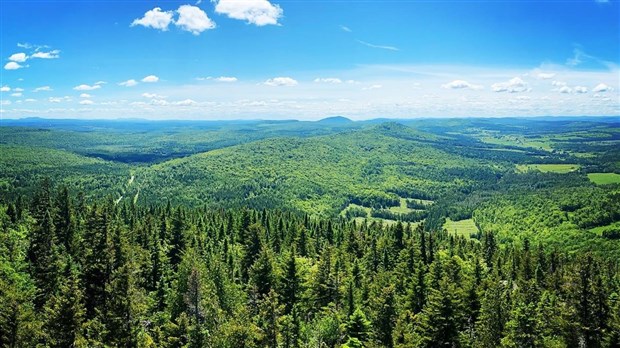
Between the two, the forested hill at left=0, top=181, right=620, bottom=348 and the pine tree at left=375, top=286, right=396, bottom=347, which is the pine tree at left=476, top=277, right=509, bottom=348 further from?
the pine tree at left=375, top=286, right=396, bottom=347

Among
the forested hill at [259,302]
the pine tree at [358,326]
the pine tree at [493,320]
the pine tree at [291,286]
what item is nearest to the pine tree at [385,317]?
the forested hill at [259,302]

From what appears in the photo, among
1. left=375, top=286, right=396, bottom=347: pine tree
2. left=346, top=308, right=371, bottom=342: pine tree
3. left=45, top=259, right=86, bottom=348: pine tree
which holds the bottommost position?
left=346, top=308, right=371, bottom=342: pine tree

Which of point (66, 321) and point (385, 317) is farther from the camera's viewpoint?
point (385, 317)

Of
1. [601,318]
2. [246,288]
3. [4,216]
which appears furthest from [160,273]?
[601,318]

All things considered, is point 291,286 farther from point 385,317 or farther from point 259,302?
point 385,317

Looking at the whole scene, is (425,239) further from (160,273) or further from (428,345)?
(160,273)

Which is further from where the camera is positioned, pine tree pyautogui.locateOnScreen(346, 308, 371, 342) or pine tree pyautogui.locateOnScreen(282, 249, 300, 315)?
pine tree pyautogui.locateOnScreen(282, 249, 300, 315)

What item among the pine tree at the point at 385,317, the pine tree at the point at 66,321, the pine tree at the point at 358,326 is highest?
the pine tree at the point at 66,321

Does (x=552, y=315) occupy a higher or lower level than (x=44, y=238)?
lower

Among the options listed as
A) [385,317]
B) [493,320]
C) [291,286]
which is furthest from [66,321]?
[493,320]

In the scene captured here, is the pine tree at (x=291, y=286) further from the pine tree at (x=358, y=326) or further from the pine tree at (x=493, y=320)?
the pine tree at (x=493, y=320)

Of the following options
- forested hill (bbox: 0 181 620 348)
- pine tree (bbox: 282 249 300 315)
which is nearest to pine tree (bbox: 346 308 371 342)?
forested hill (bbox: 0 181 620 348)
